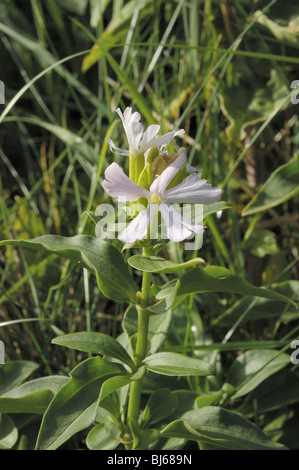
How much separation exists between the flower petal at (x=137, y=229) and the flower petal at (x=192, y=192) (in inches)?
1.7

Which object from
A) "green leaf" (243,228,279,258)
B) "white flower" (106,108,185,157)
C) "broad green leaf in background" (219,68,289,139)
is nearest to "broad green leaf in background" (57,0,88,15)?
"broad green leaf in background" (219,68,289,139)

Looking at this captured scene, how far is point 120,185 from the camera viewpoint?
0.71 metres

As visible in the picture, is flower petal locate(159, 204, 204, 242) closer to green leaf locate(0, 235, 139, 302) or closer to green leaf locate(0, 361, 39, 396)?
green leaf locate(0, 235, 139, 302)

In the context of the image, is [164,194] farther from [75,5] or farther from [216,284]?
[75,5]

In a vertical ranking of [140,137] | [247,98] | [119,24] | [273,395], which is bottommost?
[273,395]

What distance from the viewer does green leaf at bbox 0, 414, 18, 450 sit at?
3.14 feet

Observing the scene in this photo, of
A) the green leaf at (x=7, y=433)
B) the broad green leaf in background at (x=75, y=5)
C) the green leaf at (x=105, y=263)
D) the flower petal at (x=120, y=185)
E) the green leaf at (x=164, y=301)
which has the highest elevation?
the broad green leaf in background at (x=75, y=5)

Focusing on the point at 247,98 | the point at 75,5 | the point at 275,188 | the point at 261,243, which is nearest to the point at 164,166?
the point at 275,188

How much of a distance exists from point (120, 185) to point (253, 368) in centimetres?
57

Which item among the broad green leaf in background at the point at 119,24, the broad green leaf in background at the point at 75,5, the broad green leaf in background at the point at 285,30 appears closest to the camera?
the broad green leaf in background at the point at 285,30

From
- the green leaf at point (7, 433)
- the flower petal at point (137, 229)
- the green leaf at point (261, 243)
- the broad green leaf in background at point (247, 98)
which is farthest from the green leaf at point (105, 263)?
the broad green leaf in background at point (247, 98)

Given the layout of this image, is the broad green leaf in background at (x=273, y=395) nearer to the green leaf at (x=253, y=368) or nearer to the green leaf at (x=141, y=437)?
the green leaf at (x=253, y=368)

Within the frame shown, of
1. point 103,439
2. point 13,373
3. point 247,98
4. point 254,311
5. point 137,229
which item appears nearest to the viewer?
point 137,229

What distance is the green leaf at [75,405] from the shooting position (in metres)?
0.78
